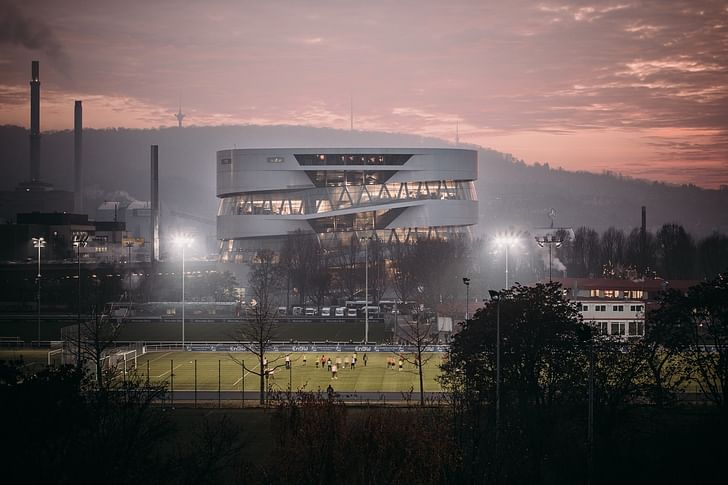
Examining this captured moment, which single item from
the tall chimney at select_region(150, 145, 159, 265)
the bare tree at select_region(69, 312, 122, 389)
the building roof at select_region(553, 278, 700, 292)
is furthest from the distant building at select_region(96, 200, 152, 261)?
the bare tree at select_region(69, 312, 122, 389)

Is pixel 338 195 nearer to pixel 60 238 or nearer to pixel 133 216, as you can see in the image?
pixel 60 238

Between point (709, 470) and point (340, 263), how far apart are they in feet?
242

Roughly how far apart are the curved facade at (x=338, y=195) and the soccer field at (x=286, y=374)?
55320 mm

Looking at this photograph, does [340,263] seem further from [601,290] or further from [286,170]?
[601,290]

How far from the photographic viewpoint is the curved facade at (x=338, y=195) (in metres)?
111

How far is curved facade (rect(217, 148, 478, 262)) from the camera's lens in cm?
11069

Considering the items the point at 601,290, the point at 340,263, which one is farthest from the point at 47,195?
the point at 601,290

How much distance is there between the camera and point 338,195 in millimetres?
113750

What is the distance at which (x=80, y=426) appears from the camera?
21.2 meters

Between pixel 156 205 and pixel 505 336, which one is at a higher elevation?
pixel 156 205

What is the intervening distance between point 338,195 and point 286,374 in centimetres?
6782

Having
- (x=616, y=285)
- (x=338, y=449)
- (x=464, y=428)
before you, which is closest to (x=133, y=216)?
(x=616, y=285)

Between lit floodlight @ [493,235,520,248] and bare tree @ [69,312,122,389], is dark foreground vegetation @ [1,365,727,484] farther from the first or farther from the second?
lit floodlight @ [493,235,520,248]

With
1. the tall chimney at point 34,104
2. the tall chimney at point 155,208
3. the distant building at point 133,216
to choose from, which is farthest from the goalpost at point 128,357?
the tall chimney at point 34,104
